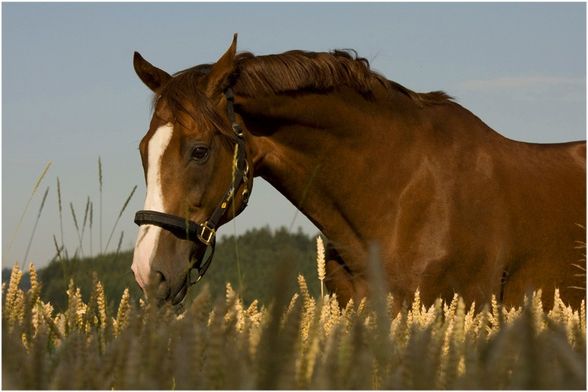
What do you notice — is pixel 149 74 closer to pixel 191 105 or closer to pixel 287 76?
pixel 191 105

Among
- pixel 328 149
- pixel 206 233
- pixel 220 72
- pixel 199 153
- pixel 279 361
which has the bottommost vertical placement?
pixel 279 361

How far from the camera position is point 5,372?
2.41m

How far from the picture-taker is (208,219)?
19.8ft

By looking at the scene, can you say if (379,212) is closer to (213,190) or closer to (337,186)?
(337,186)

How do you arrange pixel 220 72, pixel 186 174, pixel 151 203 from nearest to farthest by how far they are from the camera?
1. pixel 151 203
2. pixel 186 174
3. pixel 220 72

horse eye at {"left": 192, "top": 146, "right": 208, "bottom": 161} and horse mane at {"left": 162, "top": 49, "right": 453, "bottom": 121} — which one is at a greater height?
horse mane at {"left": 162, "top": 49, "right": 453, "bottom": 121}

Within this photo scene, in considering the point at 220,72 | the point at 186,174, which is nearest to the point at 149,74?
the point at 220,72

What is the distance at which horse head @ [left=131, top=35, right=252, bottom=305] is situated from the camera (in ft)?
18.8

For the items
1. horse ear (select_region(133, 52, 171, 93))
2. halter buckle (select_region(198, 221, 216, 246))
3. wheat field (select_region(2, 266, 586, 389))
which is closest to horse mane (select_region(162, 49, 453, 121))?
horse ear (select_region(133, 52, 171, 93))

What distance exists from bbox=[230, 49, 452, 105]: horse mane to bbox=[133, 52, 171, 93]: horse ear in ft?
1.80

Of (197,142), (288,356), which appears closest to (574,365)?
(288,356)

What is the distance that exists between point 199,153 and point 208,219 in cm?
42

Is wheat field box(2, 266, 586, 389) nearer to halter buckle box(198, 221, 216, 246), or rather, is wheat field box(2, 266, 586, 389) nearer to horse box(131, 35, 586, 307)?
halter buckle box(198, 221, 216, 246)

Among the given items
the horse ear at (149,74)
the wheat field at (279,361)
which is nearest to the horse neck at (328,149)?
the horse ear at (149,74)
